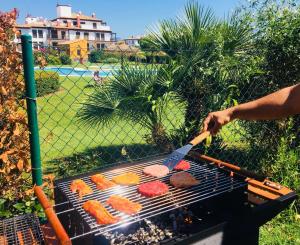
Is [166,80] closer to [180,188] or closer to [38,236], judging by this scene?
[180,188]

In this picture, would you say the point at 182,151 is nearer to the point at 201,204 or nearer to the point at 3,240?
the point at 201,204

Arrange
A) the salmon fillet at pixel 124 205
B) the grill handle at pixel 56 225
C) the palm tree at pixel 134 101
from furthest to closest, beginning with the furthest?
1. the palm tree at pixel 134 101
2. the salmon fillet at pixel 124 205
3. the grill handle at pixel 56 225

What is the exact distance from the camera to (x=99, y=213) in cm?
186

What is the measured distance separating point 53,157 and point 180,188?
5336 millimetres

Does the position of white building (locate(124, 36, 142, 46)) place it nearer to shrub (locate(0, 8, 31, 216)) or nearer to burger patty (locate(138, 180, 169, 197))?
shrub (locate(0, 8, 31, 216))

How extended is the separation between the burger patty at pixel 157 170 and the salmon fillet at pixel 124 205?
0.46 m

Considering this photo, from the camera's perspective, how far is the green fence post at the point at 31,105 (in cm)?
251

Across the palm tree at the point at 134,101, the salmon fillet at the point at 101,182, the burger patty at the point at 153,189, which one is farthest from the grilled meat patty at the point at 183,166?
the palm tree at the point at 134,101

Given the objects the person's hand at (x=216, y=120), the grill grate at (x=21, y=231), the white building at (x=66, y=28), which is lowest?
the grill grate at (x=21, y=231)

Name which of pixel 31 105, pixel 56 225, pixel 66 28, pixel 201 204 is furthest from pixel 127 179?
pixel 66 28

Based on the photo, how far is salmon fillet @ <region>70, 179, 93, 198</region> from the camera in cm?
219

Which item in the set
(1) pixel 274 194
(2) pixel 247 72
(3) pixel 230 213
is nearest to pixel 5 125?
(3) pixel 230 213

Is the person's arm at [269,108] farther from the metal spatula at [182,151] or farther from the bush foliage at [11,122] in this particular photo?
the bush foliage at [11,122]

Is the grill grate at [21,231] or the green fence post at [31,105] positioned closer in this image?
the grill grate at [21,231]
